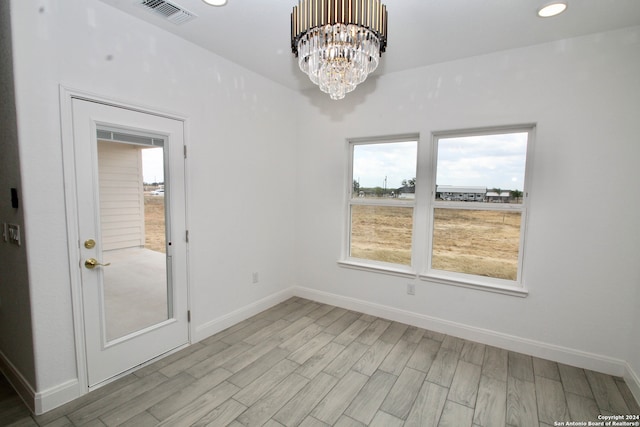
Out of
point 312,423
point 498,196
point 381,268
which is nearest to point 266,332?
point 312,423

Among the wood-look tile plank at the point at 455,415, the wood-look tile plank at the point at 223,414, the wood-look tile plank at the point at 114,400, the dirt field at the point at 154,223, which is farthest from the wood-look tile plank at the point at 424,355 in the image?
the dirt field at the point at 154,223

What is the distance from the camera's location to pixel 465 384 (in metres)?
2.31

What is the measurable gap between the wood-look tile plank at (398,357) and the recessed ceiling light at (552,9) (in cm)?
288

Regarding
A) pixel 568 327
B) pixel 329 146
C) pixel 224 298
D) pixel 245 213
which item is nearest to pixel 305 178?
pixel 329 146

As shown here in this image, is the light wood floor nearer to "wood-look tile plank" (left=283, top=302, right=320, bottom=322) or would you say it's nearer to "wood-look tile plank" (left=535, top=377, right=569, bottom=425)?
"wood-look tile plank" (left=535, top=377, right=569, bottom=425)

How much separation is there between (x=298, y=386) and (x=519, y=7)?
10.4 ft

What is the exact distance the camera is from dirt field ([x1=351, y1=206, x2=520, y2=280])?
2896 mm

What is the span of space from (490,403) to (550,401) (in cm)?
45

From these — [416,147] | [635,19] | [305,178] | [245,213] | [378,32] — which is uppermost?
[635,19]

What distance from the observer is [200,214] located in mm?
2824

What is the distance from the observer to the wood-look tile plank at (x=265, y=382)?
2.12 meters

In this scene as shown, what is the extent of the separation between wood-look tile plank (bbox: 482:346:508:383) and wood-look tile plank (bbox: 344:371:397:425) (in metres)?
0.82

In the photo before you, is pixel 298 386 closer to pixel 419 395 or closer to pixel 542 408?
pixel 419 395

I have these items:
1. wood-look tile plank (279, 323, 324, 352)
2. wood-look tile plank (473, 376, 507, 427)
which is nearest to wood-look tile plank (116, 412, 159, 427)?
wood-look tile plank (279, 323, 324, 352)
